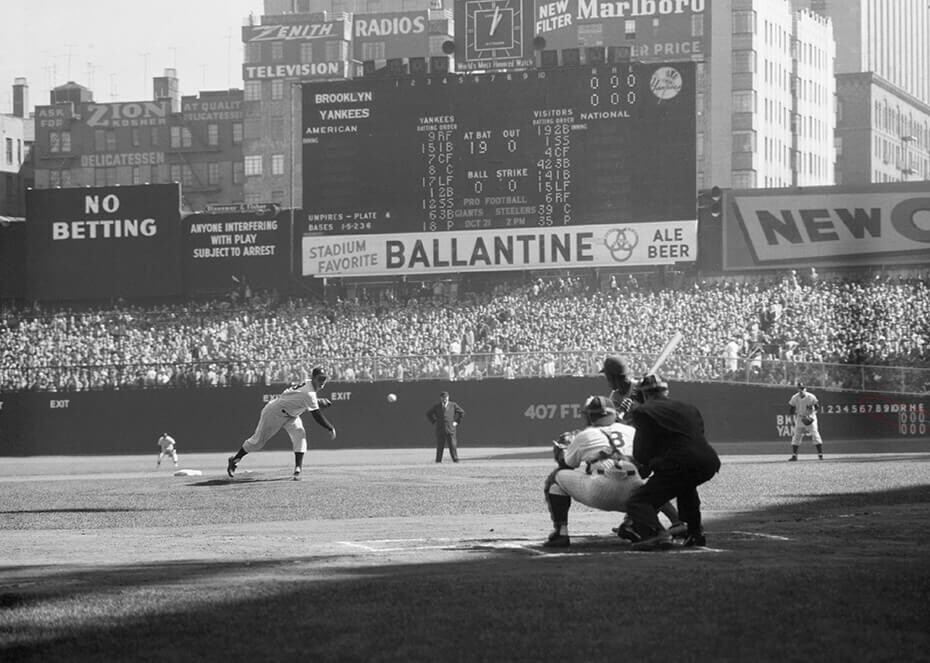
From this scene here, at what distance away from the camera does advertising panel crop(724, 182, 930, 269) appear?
50.4 metres

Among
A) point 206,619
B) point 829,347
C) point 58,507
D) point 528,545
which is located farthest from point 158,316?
point 206,619

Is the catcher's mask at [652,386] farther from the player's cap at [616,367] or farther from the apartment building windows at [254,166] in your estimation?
the apartment building windows at [254,166]

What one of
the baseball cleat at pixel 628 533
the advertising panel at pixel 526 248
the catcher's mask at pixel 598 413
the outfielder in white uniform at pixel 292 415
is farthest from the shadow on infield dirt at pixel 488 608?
the advertising panel at pixel 526 248

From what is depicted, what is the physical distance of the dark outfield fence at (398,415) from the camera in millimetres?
42719

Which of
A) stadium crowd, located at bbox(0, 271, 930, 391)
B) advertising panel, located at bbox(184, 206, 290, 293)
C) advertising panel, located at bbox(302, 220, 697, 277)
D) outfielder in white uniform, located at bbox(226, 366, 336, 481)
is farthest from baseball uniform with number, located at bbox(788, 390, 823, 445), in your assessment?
advertising panel, located at bbox(184, 206, 290, 293)

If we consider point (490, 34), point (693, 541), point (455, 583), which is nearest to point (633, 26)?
point (490, 34)

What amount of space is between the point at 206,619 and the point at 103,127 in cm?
11910

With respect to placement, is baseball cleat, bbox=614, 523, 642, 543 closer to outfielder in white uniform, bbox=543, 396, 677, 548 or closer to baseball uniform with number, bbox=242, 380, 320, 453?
outfielder in white uniform, bbox=543, 396, 677, 548

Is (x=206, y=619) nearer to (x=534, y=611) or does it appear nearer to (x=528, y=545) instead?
(x=534, y=611)

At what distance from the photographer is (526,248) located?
47.7 m

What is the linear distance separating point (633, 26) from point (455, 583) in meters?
97.9

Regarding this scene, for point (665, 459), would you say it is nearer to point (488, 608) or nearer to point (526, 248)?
point (488, 608)

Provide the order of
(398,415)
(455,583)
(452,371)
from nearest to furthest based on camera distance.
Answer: (455,583) < (452,371) < (398,415)

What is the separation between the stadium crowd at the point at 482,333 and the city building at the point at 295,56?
2332 inches
